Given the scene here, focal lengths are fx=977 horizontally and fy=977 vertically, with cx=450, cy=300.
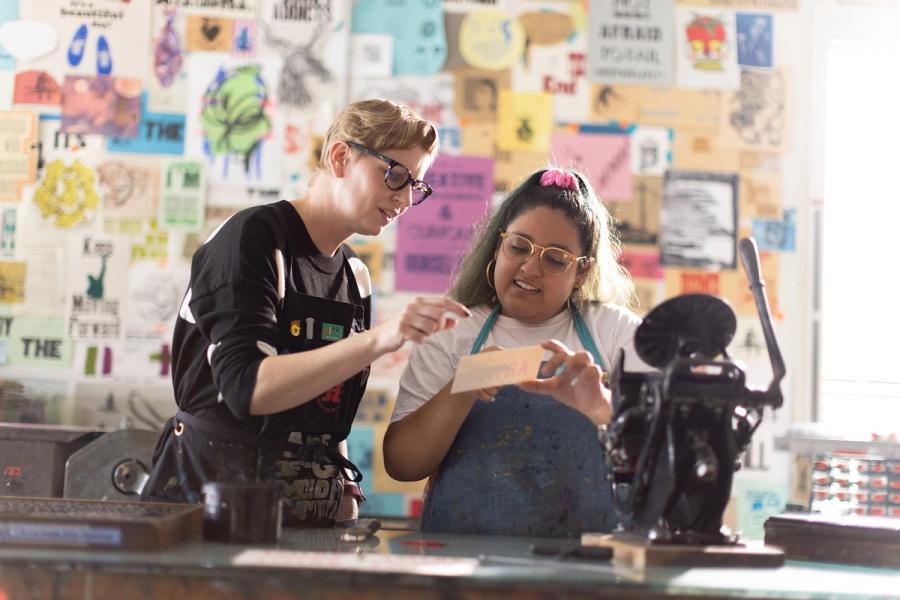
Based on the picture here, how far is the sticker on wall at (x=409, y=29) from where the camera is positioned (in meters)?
3.64

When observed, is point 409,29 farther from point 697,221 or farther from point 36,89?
point 36,89

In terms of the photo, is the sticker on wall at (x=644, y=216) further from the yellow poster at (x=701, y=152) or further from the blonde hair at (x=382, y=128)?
the blonde hair at (x=382, y=128)

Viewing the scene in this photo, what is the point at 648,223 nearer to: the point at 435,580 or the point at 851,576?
the point at 851,576

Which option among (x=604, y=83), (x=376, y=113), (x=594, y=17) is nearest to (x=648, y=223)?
(x=604, y=83)

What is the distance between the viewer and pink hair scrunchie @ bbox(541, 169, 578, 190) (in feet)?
7.07

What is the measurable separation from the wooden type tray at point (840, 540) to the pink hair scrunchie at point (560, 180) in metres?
0.86

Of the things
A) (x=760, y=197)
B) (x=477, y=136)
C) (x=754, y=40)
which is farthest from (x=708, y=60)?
(x=477, y=136)

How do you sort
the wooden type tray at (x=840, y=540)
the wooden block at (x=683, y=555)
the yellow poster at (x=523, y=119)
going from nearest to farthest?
the wooden block at (x=683, y=555), the wooden type tray at (x=840, y=540), the yellow poster at (x=523, y=119)

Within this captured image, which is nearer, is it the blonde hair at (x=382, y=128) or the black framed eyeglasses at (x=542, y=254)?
the blonde hair at (x=382, y=128)

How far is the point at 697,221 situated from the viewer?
12.0 feet

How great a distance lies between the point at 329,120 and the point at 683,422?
8.01 ft

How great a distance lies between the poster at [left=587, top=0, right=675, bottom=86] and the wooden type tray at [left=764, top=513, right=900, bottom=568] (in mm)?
2382

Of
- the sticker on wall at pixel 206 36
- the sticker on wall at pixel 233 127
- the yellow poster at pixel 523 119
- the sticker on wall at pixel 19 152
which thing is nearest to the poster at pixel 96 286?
the sticker on wall at pixel 19 152

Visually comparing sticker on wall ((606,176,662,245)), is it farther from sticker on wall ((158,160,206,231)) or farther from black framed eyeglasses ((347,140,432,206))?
black framed eyeglasses ((347,140,432,206))
